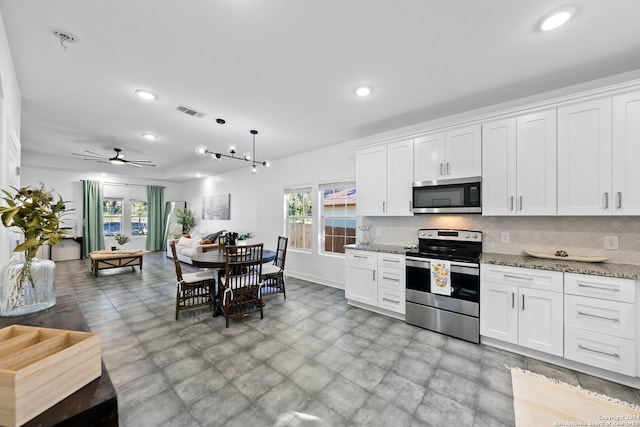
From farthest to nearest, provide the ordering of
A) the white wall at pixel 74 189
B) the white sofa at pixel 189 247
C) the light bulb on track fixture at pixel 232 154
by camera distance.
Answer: the white wall at pixel 74 189
the white sofa at pixel 189 247
the light bulb on track fixture at pixel 232 154

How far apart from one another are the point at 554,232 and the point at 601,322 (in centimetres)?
98

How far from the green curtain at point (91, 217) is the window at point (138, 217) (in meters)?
0.95

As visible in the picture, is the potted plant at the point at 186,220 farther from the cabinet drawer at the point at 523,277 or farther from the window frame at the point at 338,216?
the cabinet drawer at the point at 523,277

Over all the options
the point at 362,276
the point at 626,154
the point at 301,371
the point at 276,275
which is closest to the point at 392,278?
the point at 362,276

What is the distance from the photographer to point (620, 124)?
2.24 metres

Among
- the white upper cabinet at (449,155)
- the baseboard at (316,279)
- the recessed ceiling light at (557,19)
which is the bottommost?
the baseboard at (316,279)

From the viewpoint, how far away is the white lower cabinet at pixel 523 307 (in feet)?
7.55

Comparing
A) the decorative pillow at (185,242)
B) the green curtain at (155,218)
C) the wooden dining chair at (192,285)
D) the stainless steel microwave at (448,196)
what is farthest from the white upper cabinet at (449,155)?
the green curtain at (155,218)

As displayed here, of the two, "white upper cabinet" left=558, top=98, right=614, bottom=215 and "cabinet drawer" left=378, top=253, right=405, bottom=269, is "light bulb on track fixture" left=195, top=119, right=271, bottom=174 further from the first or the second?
"white upper cabinet" left=558, top=98, right=614, bottom=215

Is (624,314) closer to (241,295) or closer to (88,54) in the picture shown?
(241,295)

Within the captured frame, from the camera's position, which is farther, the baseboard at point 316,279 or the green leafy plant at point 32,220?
the baseboard at point 316,279

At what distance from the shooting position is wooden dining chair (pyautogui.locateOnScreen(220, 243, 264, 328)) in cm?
307

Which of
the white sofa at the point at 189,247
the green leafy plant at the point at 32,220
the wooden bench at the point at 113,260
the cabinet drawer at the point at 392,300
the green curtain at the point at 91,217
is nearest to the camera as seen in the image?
the green leafy plant at the point at 32,220

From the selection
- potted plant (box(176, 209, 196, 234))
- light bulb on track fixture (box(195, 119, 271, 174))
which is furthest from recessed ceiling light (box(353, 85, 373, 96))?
potted plant (box(176, 209, 196, 234))
